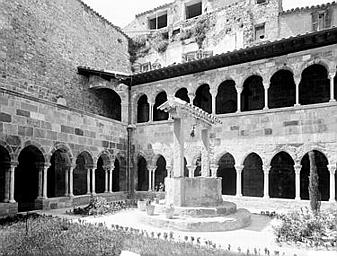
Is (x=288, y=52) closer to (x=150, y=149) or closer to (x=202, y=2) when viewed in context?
(x=150, y=149)

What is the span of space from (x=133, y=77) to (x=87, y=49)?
328 centimetres

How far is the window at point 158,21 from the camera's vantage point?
23336 millimetres

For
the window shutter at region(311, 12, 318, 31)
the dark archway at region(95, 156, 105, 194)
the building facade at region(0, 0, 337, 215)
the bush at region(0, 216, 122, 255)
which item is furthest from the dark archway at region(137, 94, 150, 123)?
the bush at region(0, 216, 122, 255)

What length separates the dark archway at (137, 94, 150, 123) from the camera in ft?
63.1

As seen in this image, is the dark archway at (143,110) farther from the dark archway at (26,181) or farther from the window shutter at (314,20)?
the window shutter at (314,20)

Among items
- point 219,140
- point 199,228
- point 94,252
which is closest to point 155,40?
point 219,140

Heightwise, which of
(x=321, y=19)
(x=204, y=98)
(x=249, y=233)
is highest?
(x=321, y=19)

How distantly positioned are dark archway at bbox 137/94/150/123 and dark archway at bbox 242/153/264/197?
20.8ft

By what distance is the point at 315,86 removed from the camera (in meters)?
15.0

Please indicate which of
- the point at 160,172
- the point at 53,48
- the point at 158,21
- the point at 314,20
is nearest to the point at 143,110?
the point at 160,172

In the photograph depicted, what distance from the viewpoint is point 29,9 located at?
48.5 ft

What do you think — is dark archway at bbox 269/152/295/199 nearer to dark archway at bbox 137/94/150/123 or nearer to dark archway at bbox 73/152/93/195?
dark archway at bbox 137/94/150/123

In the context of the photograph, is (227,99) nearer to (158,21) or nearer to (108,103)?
(108,103)

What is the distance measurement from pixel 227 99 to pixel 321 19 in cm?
631
